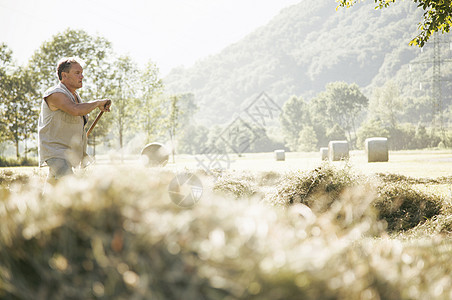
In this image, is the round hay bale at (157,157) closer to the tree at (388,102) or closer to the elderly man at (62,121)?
the elderly man at (62,121)

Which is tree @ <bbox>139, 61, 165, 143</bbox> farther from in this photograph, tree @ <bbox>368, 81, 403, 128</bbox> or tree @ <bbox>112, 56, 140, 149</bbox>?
tree @ <bbox>368, 81, 403, 128</bbox>

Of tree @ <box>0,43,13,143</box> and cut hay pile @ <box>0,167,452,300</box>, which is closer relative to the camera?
cut hay pile @ <box>0,167,452,300</box>

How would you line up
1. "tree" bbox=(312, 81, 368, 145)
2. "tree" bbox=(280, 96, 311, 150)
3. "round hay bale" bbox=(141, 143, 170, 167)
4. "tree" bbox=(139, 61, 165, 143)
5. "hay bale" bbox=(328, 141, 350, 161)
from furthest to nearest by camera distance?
"tree" bbox=(280, 96, 311, 150) → "tree" bbox=(312, 81, 368, 145) → "tree" bbox=(139, 61, 165, 143) → "hay bale" bbox=(328, 141, 350, 161) → "round hay bale" bbox=(141, 143, 170, 167)

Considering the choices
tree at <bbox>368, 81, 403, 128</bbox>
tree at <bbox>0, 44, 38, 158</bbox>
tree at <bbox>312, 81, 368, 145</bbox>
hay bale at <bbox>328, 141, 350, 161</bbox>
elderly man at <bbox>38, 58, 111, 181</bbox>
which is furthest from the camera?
tree at <bbox>312, 81, 368, 145</bbox>

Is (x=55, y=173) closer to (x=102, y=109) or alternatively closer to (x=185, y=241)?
(x=102, y=109)

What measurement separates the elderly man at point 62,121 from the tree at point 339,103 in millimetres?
93973

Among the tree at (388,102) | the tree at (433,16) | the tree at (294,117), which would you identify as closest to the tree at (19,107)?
the tree at (433,16)

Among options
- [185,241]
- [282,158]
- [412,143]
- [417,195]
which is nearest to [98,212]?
[185,241]

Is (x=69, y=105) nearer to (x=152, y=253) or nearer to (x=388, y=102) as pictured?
(x=152, y=253)

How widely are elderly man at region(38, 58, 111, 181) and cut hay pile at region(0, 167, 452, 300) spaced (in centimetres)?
243

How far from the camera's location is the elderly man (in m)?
3.99

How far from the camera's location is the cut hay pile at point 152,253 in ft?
4.40

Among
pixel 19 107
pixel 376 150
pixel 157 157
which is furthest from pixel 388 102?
pixel 157 157

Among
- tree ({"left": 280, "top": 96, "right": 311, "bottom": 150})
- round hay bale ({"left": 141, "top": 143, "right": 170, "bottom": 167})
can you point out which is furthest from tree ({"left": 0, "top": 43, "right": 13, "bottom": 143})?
tree ({"left": 280, "top": 96, "right": 311, "bottom": 150})
